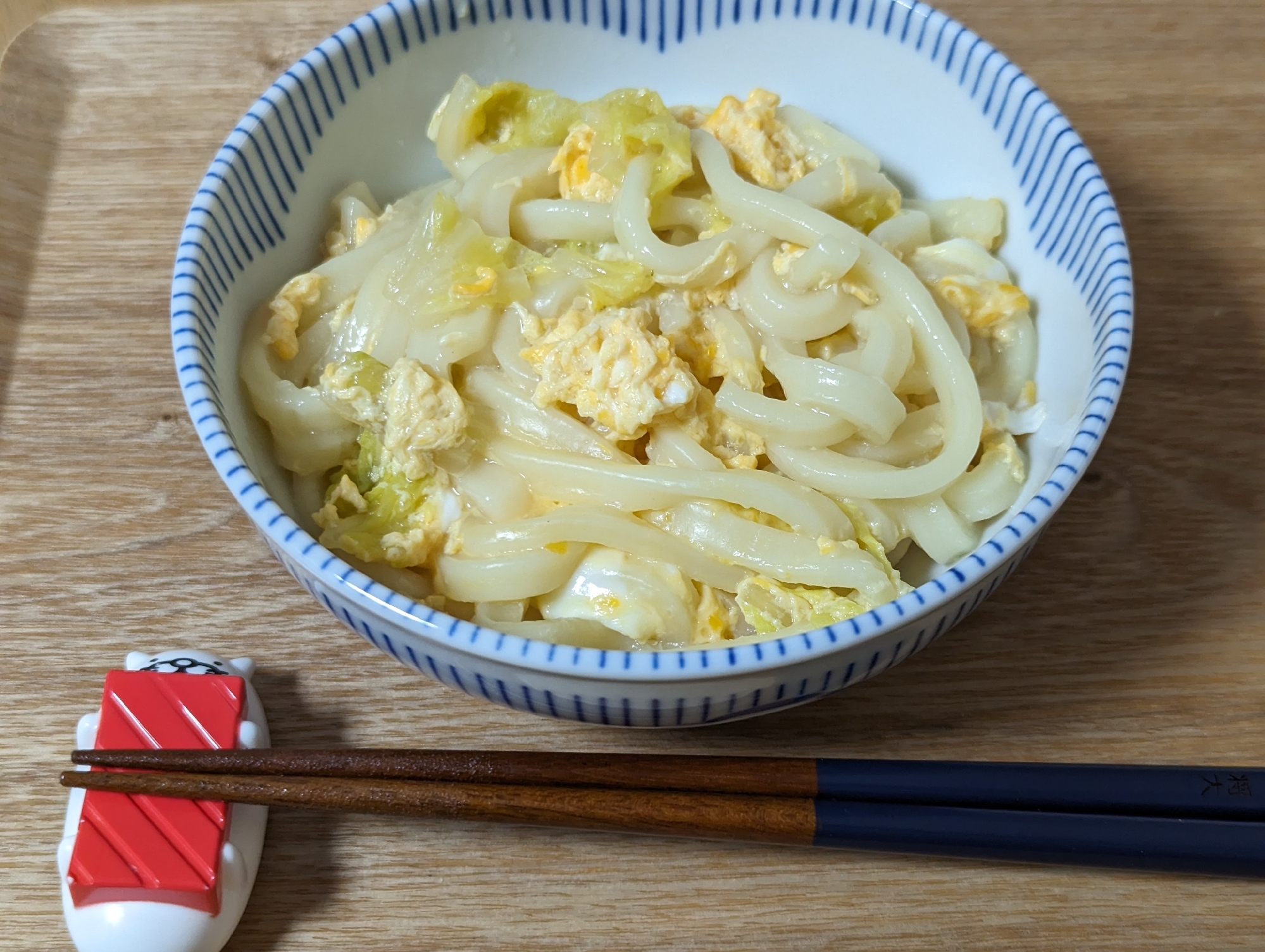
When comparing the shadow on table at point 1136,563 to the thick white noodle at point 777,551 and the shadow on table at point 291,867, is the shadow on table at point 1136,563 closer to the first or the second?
the thick white noodle at point 777,551

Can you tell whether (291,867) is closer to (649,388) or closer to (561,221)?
(649,388)

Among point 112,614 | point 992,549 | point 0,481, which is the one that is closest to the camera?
point 992,549

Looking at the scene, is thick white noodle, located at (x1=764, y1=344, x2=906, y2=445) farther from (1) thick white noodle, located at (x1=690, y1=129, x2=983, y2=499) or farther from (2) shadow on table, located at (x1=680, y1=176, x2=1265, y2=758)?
(2) shadow on table, located at (x1=680, y1=176, x2=1265, y2=758)

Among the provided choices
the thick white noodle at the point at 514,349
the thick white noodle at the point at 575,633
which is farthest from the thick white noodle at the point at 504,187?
the thick white noodle at the point at 575,633

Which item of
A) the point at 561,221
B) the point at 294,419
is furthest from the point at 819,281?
the point at 294,419

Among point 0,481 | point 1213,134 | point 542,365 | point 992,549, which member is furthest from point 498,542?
point 1213,134

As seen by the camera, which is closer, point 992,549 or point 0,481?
point 992,549

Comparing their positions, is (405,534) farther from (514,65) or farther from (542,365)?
(514,65)

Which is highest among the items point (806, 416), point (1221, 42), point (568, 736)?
point (1221, 42)
